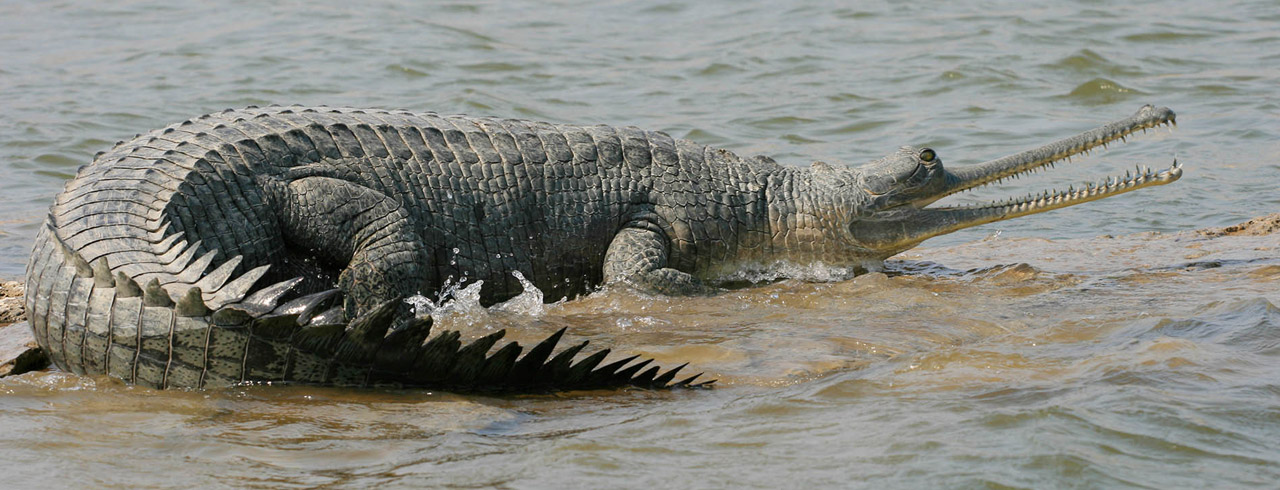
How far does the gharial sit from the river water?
0.44 ft

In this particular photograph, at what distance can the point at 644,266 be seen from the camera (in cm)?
602

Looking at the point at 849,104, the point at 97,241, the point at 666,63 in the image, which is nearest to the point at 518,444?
the point at 97,241

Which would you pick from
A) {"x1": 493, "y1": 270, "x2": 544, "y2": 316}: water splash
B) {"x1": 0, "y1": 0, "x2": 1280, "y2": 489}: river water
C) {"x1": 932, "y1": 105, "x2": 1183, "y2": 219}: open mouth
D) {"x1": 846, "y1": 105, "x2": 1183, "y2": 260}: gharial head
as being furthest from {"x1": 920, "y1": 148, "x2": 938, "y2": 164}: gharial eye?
{"x1": 493, "y1": 270, "x2": 544, "y2": 316}: water splash

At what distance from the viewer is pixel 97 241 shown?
14.6 ft

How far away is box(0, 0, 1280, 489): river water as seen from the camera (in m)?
3.53

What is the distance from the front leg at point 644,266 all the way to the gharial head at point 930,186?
1003 millimetres

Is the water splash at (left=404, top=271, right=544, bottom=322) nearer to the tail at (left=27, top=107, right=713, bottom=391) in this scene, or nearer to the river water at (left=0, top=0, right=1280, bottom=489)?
the river water at (left=0, top=0, right=1280, bottom=489)

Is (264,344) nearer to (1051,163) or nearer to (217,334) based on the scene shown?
(217,334)

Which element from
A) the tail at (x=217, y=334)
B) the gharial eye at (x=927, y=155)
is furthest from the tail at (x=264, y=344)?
the gharial eye at (x=927, y=155)

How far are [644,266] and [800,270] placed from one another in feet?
3.29

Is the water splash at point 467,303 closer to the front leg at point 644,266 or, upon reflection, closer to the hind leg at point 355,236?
the hind leg at point 355,236

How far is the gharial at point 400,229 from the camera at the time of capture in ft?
13.4

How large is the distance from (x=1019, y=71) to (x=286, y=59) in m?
7.16

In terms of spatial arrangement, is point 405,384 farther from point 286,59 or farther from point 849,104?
point 286,59
